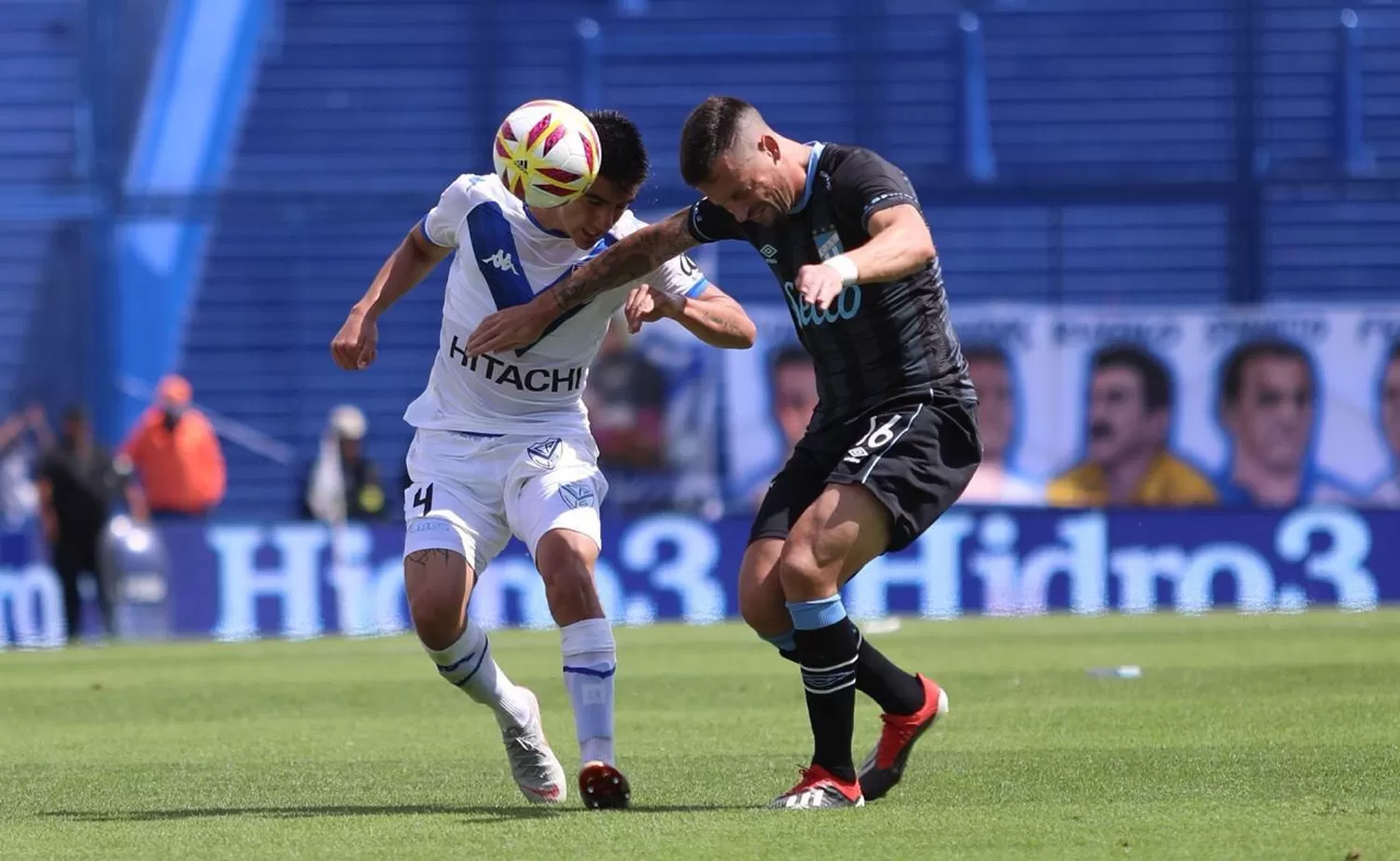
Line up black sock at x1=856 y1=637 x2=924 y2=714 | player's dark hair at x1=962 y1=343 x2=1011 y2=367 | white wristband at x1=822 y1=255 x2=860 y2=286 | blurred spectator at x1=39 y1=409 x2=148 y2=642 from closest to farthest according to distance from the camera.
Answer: white wristband at x1=822 y1=255 x2=860 y2=286 → black sock at x1=856 y1=637 x2=924 y2=714 → blurred spectator at x1=39 y1=409 x2=148 y2=642 → player's dark hair at x1=962 y1=343 x2=1011 y2=367

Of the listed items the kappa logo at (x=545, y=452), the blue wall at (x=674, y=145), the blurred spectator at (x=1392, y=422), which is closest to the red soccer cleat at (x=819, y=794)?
the kappa logo at (x=545, y=452)

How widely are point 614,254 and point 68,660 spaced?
9127 millimetres

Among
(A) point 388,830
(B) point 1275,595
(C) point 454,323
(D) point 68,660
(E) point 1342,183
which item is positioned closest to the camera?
(A) point 388,830

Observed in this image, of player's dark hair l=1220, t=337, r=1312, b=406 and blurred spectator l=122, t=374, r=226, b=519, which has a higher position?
player's dark hair l=1220, t=337, r=1312, b=406

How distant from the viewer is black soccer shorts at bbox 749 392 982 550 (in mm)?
6699

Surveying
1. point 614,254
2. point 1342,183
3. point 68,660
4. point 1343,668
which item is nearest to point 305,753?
point 614,254

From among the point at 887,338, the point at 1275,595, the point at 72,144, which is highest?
the point at 72,144

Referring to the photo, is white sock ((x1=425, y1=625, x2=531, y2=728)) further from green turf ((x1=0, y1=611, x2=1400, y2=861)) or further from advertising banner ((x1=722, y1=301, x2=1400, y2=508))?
advertising banner ((x1=722, y1=301, x2=1400, y2=508))

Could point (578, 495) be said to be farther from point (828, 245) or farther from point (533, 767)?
point (828, 245)

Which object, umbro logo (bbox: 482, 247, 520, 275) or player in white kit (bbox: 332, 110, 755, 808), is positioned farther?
umbro logo (bbox: 482, 247, 520, 275)

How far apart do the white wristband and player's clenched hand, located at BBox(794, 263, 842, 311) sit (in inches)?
1.0

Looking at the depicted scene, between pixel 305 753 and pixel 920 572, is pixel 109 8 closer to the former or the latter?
pixel 920 572

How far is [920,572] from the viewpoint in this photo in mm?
18172

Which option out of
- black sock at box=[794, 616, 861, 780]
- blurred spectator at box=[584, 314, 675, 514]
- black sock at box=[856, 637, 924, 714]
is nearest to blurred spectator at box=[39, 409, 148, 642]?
blurred spectator at box=[584, 314, 675, 514]
